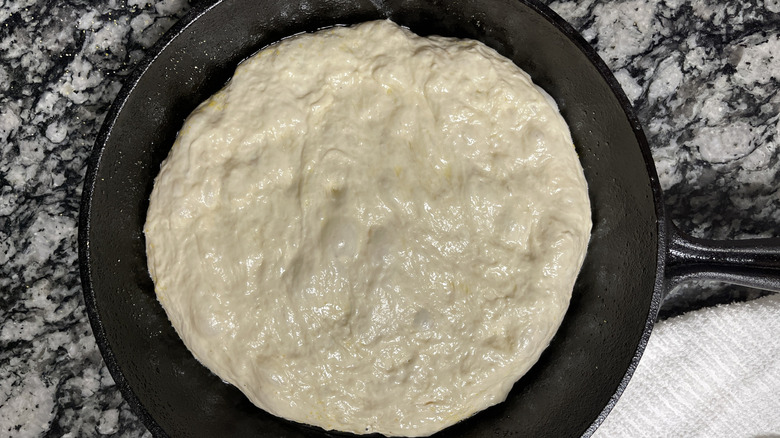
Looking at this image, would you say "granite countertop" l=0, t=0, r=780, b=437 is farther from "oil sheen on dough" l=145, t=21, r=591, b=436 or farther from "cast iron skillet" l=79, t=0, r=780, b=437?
"oil sheen on dough" l=145, t=21, r=591, b=436

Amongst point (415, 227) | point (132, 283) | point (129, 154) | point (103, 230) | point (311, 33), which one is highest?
point (311, 33)

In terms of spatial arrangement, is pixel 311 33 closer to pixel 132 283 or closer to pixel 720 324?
pixel 132 283

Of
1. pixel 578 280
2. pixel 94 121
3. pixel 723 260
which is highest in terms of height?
pixel 723 260

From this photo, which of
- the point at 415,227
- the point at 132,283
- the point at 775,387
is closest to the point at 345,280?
the point at 415,227

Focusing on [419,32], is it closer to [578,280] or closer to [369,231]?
[369,231]

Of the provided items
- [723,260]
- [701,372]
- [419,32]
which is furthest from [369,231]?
[701,372]

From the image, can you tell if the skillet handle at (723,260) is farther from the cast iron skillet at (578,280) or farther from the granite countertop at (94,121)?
the granite countertop at (94,121)
